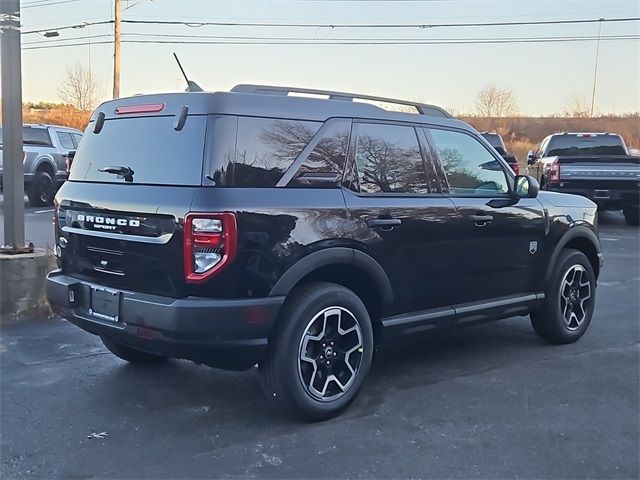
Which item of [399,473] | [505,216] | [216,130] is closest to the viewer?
[399,473]

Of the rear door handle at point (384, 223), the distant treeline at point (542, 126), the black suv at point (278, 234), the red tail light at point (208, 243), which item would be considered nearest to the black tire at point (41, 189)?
the black suv at point (278, 234)

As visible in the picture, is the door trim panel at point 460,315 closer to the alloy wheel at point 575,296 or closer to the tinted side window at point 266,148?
the alloy wheel at point 575,296

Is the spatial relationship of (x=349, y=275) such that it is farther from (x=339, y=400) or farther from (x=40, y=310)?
(x=40, y=310)

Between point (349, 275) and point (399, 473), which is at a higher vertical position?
point (349, 275)

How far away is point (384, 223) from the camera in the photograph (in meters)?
4.42

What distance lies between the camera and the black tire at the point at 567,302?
5.79m

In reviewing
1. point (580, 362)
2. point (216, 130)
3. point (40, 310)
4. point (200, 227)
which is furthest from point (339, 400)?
point (40, 310)

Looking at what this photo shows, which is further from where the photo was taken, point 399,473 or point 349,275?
point 349,275

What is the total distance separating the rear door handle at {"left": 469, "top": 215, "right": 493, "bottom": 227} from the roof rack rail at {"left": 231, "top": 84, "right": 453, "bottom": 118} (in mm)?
814

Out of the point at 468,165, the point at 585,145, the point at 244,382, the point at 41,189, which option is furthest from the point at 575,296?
the point at 41,189

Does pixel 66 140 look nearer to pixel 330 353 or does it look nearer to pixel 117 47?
pixel 117 47

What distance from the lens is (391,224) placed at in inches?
176

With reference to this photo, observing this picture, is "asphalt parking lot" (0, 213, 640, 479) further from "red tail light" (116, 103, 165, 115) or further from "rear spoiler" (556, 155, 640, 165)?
"rear spoiler" (556, 155, 640, 165)

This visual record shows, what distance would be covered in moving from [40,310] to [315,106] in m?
3.58
